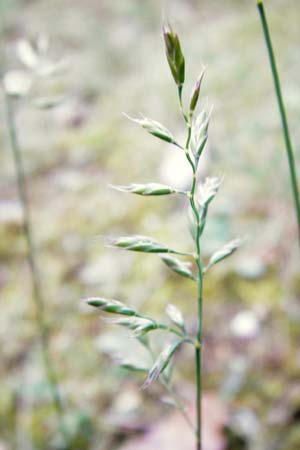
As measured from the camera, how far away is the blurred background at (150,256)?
1207 mm

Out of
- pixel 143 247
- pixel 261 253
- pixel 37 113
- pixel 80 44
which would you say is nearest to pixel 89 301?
pixel 143 247

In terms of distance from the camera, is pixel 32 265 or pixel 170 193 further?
pixel 32 265

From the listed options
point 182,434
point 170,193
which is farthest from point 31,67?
point 182,434

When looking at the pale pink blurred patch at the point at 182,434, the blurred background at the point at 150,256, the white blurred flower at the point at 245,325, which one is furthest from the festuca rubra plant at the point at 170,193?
the white blurred flower at the point at 245,325

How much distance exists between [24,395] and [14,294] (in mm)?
441

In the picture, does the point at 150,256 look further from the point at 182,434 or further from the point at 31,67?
the point at 31,67

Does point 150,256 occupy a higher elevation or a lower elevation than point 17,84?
lower

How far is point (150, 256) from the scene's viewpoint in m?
1.74

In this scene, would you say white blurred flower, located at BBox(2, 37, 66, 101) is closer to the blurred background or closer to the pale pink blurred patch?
the blurred background

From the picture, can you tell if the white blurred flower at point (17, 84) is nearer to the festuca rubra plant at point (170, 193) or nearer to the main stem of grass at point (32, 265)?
the main stem of grass at point (32, 265)

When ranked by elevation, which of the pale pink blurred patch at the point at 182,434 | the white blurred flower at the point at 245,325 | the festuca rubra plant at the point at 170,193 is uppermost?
the festuca rubra plant at the point at 170,193

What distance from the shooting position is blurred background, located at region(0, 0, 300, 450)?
1207mm

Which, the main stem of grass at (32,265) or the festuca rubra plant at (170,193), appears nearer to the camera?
the festuca rubra plant at (170,193)

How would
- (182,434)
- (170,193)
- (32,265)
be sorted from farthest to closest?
(182,434) < (32,265) < (170,193)
